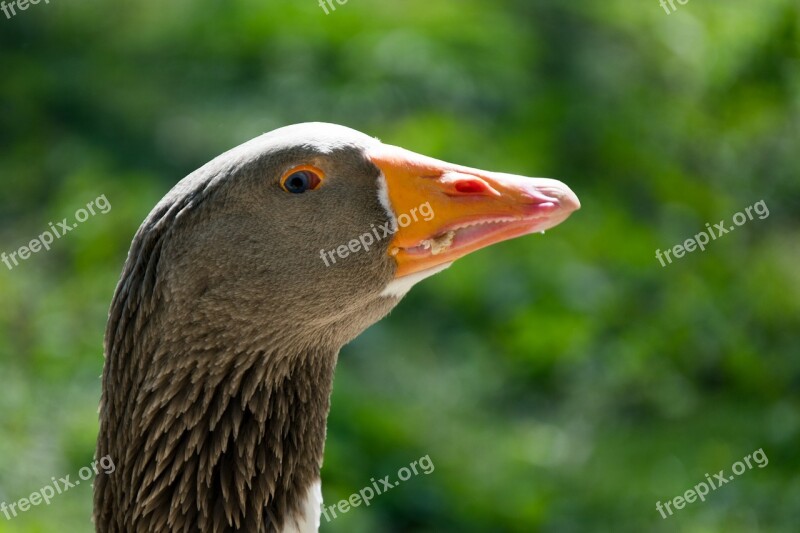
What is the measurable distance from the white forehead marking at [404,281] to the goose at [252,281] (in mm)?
14

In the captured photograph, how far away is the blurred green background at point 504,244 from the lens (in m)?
Answer: 6.30

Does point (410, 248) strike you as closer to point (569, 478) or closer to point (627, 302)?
point (569, 478)

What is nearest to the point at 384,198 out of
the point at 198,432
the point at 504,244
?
the point at 198,432

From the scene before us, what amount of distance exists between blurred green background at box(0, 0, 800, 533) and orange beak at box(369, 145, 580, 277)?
2.51 metres

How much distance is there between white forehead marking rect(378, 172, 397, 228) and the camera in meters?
3.62

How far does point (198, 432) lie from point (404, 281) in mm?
811

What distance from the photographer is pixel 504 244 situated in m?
7.71

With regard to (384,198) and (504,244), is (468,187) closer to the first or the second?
(384,198)

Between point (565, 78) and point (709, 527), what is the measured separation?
420 cm

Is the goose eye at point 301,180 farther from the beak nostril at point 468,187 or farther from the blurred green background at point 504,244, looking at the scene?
the blurred green background at point 504,244

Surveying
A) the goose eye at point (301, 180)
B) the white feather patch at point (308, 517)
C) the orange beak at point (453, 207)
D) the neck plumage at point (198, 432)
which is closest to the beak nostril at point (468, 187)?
the orange beak at point (453, 207)

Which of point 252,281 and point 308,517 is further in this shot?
point 308,517

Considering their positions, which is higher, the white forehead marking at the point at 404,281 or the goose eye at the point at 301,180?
the goose eye at the point at 301,180

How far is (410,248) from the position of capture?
143 inches
